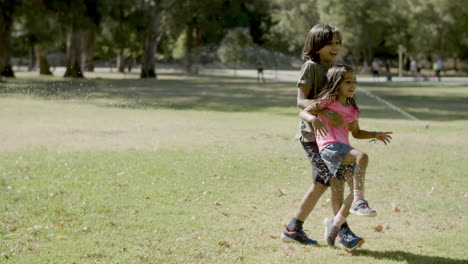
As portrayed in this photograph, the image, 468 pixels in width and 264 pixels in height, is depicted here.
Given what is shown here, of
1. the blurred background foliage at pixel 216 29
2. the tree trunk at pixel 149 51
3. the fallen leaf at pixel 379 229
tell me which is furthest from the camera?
the tree trunk at pixel 149 51

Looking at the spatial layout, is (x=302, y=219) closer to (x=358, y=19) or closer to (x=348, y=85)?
(x=348, y=85)

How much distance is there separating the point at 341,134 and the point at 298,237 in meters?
1.06

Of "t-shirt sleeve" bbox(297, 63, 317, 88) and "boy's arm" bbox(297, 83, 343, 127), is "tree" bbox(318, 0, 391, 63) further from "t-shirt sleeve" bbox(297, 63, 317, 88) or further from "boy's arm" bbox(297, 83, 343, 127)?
"boy's arm" bbox(297, 83, 343, 127)

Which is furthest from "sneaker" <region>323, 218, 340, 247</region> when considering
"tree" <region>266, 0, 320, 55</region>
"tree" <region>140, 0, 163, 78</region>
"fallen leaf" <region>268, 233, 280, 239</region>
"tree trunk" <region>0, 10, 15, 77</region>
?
"tree" <region>266, 0, 320, 55</region>

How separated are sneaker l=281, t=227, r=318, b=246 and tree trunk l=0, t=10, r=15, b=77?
3941cm

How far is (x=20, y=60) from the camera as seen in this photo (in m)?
95.8

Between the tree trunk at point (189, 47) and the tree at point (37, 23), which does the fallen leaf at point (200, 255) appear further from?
the tree trunk at point (189, 47)

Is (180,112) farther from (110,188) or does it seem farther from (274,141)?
(110,188)

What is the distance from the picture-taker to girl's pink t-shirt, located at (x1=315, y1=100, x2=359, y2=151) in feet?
17.8

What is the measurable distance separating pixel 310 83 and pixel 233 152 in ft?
22.4

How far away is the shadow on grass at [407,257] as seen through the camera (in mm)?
5562

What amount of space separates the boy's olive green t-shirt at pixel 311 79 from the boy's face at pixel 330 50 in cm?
7

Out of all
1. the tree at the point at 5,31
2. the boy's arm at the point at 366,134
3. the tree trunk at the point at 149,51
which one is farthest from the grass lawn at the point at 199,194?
the tree trunk at the point at 149,51

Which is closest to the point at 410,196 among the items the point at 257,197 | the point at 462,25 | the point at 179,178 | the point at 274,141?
the point at 257,197
